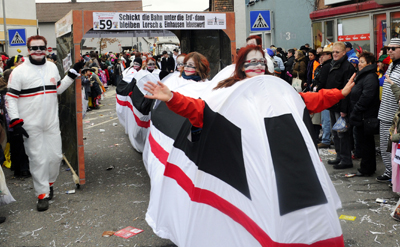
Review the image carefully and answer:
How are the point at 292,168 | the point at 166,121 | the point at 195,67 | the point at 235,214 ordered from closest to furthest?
the point at 292,168
the point at 235,214
the point at 166,121
the point at 195,67

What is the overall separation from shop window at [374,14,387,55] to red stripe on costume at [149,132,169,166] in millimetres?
10137

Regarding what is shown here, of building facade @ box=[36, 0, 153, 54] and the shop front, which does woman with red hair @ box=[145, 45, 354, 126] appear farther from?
building facade @ box=[36, 0, 153, 54]

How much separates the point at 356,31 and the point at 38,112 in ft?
39.8

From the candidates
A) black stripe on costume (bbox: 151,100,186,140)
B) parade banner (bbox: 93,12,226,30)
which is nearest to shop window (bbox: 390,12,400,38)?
parade banner (bbox: 93,12,226,30)

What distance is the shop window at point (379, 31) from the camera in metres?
13.4

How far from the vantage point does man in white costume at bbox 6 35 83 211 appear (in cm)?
597

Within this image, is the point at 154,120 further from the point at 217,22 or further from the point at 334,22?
the point at 334,22

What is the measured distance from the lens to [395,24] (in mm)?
12766

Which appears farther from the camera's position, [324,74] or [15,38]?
[15,38]

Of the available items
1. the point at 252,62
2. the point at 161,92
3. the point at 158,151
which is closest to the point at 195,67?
the point at 158,151

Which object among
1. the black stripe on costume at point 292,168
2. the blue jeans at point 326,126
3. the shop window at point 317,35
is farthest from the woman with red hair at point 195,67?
the shop window at point 317,35

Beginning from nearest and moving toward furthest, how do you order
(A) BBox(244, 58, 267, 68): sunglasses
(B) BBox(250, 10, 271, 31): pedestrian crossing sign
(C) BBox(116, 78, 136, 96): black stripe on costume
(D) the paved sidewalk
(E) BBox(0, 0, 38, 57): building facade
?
(A) BBox(244, 58, 267, 68): sunglasses
(D) the paved sidewalk
(C) BBox(116, 78, 136, 96): black stripe on costume
(B) BBox(250, 10, 271, 31): pedestrian crossing sign
(E) BBox(0, 0, 38, 57): building facade

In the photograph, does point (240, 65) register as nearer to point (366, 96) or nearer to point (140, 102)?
point (366, 96)

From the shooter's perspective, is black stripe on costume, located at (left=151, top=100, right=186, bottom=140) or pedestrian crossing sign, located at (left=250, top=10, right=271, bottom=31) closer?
black stripe on costume, located at (left=151, top=100, right=186, bottom=140)
